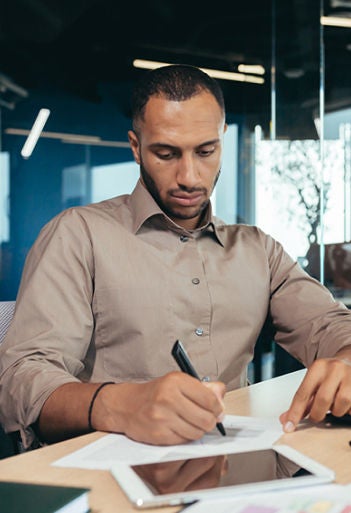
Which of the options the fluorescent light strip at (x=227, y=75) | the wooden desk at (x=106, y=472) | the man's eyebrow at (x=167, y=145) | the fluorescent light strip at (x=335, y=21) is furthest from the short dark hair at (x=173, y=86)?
the fluorescent light strip at (x=335, y=21)

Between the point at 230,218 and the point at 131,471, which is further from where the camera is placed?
the point at 230,218

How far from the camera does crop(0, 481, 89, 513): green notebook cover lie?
0.73 meters

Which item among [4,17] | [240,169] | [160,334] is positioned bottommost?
[160,334]

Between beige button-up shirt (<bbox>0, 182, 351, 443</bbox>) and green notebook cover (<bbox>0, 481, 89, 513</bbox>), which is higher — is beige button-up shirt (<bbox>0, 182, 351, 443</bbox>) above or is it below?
above

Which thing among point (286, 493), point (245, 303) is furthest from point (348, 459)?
point (245, 303)

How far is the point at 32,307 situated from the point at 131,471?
62 centimetres

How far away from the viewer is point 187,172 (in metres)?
1.61

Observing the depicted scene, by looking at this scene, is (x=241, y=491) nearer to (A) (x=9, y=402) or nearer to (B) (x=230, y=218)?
(A) (x=9, y=402)

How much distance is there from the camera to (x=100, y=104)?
186 inches

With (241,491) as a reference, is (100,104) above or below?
above

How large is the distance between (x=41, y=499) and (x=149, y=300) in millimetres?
889

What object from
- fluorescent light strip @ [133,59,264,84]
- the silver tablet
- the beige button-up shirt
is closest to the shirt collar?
the beige button-up shirt

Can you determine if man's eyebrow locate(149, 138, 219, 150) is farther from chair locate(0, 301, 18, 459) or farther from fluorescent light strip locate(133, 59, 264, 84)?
fluorescent light strip locate(133, 59, 264, 84)

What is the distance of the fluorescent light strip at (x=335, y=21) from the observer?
4.79 metres
